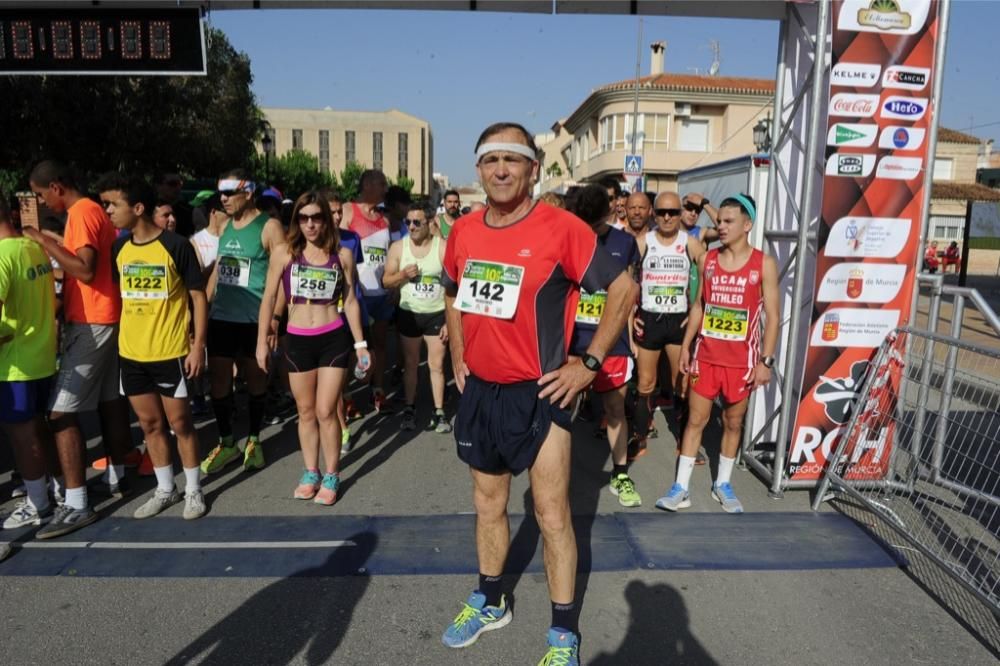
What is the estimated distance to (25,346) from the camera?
3.87 metres

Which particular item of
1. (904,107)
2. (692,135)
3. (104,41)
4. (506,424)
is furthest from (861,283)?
(692,135)

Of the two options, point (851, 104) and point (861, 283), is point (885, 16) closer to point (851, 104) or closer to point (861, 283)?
point (851, 104)

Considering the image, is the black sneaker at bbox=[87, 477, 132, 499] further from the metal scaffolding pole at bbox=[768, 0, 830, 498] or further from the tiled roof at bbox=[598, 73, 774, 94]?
the tiled roof at bbox=[598, 73, 774, 94]

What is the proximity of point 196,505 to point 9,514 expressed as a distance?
1214 millimetres

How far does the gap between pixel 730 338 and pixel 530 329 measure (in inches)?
85.0

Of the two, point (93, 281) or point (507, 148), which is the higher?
point (507, 148)

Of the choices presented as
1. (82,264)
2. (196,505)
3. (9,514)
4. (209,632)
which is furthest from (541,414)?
(9,514)

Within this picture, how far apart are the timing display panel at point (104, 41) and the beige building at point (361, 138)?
114 m

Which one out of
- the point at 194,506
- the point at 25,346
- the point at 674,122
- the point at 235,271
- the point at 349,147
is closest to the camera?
the point at 25,346

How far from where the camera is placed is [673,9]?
4941 mm

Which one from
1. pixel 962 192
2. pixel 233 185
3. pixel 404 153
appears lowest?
pixel 233 185

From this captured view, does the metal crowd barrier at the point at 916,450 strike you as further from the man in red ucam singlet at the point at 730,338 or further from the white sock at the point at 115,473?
the white sock at the point at 115,473

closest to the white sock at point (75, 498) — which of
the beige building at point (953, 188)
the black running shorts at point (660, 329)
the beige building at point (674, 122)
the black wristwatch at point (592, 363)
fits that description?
the black wristwatch at point (592, 363)

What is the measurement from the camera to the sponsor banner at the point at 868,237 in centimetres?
445
